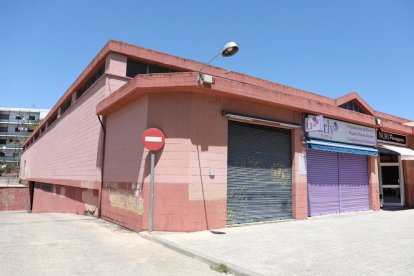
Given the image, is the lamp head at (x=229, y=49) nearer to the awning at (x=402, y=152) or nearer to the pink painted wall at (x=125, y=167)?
the pink painted wall at (x=125, y=167)

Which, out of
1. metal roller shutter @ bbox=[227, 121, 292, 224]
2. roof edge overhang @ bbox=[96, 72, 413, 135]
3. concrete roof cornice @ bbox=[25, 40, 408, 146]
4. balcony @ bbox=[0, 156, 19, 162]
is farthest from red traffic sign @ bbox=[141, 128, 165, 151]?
balcony @ bbox=[0, 156, 19, 162]

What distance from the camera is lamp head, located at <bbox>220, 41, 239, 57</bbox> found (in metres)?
7.46

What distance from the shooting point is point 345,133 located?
1410 centimetres

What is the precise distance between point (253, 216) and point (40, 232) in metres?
6.29

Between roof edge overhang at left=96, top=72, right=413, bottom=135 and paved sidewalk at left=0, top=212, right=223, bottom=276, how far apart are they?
4.10m

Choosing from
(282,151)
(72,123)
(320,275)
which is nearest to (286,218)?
(282,151)

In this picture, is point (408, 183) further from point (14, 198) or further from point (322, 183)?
point (14, 198)

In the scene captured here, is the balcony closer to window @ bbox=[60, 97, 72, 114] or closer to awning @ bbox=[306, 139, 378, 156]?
window @ bbox=[60, 97, 72, 114]

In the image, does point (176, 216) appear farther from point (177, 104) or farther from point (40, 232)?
point (40, 232)

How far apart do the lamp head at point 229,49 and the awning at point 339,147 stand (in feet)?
19.5

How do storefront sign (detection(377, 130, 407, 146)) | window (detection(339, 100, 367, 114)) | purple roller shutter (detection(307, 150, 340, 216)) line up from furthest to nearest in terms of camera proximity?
1. window (detection(339, 100, 367, 114))
2. storefront sign (detection(377, 130, 407, 146))
3. purple roller shutter (detection(307, 150, 340, 216))

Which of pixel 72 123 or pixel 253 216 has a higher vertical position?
pixel 72 123

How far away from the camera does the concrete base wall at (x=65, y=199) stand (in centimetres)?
1389

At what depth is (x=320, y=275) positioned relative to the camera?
5184 mm
